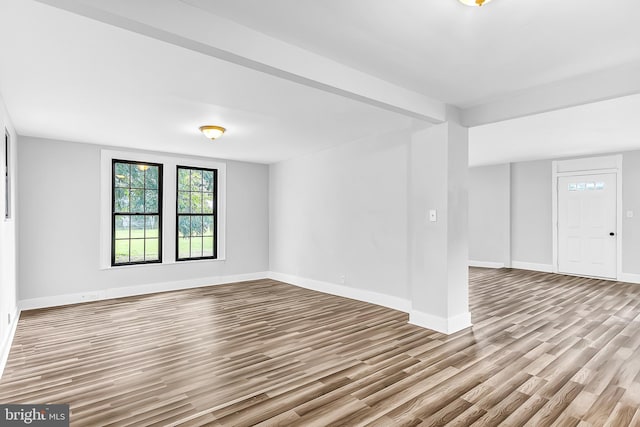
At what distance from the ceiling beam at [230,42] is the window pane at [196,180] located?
4.10 meters

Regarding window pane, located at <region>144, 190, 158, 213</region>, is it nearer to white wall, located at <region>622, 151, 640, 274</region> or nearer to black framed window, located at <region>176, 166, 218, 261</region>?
black framed window, located at <region>176, 166, 218, 261</region>

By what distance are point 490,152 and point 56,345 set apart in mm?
7184

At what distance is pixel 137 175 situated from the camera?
6.23m

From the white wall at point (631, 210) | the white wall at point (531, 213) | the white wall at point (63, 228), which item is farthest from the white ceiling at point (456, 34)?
the white wall at point (531, 213)

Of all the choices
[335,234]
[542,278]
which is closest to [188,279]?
[335,234]

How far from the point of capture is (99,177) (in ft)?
18.9

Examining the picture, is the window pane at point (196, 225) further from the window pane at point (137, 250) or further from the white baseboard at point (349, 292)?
the white baseboard at point (349, 292)

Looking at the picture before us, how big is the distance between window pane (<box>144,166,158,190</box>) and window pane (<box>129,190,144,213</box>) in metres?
0.15

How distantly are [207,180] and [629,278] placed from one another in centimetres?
805

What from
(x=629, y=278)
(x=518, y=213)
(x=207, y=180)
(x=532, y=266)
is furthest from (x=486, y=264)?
(x=207, y=180)

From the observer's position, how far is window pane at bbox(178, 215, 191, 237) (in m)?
6.71

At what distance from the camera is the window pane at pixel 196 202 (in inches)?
271

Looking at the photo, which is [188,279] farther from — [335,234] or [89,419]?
[89,419]

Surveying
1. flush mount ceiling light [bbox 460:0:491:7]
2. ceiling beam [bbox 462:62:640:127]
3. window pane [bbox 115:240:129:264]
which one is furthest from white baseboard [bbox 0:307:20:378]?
ceiling beam [bbox 462:62:640:127]
